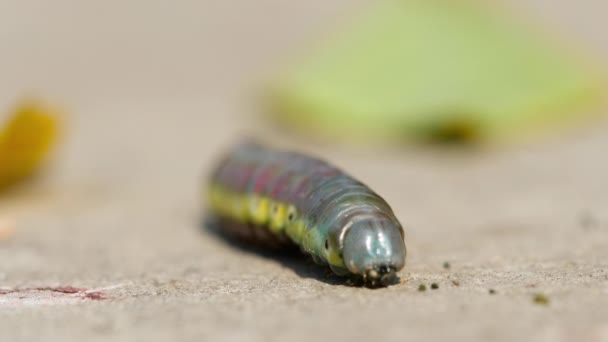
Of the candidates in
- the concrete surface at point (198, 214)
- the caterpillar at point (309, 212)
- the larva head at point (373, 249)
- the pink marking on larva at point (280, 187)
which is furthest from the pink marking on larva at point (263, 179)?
the larva head at point (373, 249)

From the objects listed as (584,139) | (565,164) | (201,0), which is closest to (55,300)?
(565,164)

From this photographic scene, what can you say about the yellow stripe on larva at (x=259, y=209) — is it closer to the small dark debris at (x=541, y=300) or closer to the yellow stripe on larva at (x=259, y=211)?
the yellow stripe on larva at (x=259, y=211)

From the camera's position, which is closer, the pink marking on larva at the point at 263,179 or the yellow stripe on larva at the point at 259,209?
the yellow stripe on larva at the point at 259,209

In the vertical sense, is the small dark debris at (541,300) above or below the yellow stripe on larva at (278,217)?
above

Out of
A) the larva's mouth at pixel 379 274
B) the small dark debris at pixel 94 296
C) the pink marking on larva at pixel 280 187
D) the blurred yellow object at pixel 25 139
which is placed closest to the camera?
the larva's mouth at pixel 379 274

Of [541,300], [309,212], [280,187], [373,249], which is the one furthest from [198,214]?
[541,300]

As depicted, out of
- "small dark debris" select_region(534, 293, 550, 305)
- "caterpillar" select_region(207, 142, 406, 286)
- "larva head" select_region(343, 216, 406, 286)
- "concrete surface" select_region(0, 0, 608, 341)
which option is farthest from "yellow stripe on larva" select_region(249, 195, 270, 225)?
"small dark debris" select_region(534, 293, 550, 305)

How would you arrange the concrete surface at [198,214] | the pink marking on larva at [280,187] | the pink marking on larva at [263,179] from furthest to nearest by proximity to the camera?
the pink marking on larva at [263,179] < the pink marking on larva at [280,187] < the concrete surface at [198,214]
